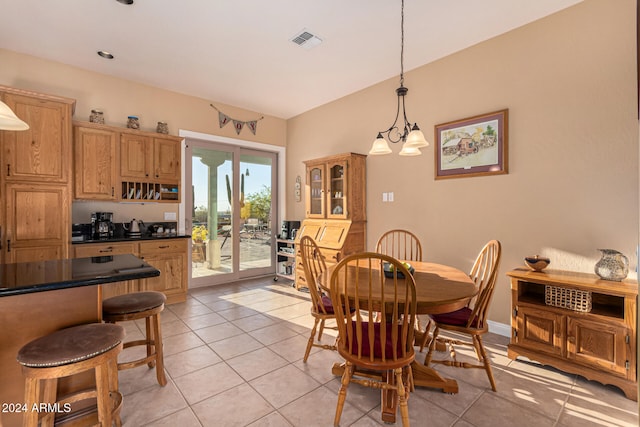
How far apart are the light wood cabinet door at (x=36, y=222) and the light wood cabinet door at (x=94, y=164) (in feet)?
1.04

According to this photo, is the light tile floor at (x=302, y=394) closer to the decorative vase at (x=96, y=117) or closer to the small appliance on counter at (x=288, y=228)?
the small appliance on counter at (x=288, y=228)

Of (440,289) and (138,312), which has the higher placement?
(440,289)

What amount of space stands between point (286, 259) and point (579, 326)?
4.03m

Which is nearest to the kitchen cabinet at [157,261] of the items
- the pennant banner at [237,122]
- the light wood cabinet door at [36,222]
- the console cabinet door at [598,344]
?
the light wood cabinet door at [36,222]

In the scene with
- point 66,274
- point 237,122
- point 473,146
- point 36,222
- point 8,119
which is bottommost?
point 66,274

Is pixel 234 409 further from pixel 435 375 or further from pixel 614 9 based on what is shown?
pixel 614 9

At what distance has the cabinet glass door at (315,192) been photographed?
4.60m

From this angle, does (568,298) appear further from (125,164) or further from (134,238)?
(125,164)

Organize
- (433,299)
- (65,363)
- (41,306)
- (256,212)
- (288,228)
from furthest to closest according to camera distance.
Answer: (256,212) < (288,228) < (433,299) < (41,306) < (65,363)

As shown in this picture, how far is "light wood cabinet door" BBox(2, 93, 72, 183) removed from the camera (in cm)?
302

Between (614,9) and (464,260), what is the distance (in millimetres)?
2454

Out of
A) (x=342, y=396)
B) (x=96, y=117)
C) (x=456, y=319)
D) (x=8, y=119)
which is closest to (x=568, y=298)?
(x=456, y=319)

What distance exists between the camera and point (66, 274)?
167 cm

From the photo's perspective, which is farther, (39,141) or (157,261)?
(157,261)
